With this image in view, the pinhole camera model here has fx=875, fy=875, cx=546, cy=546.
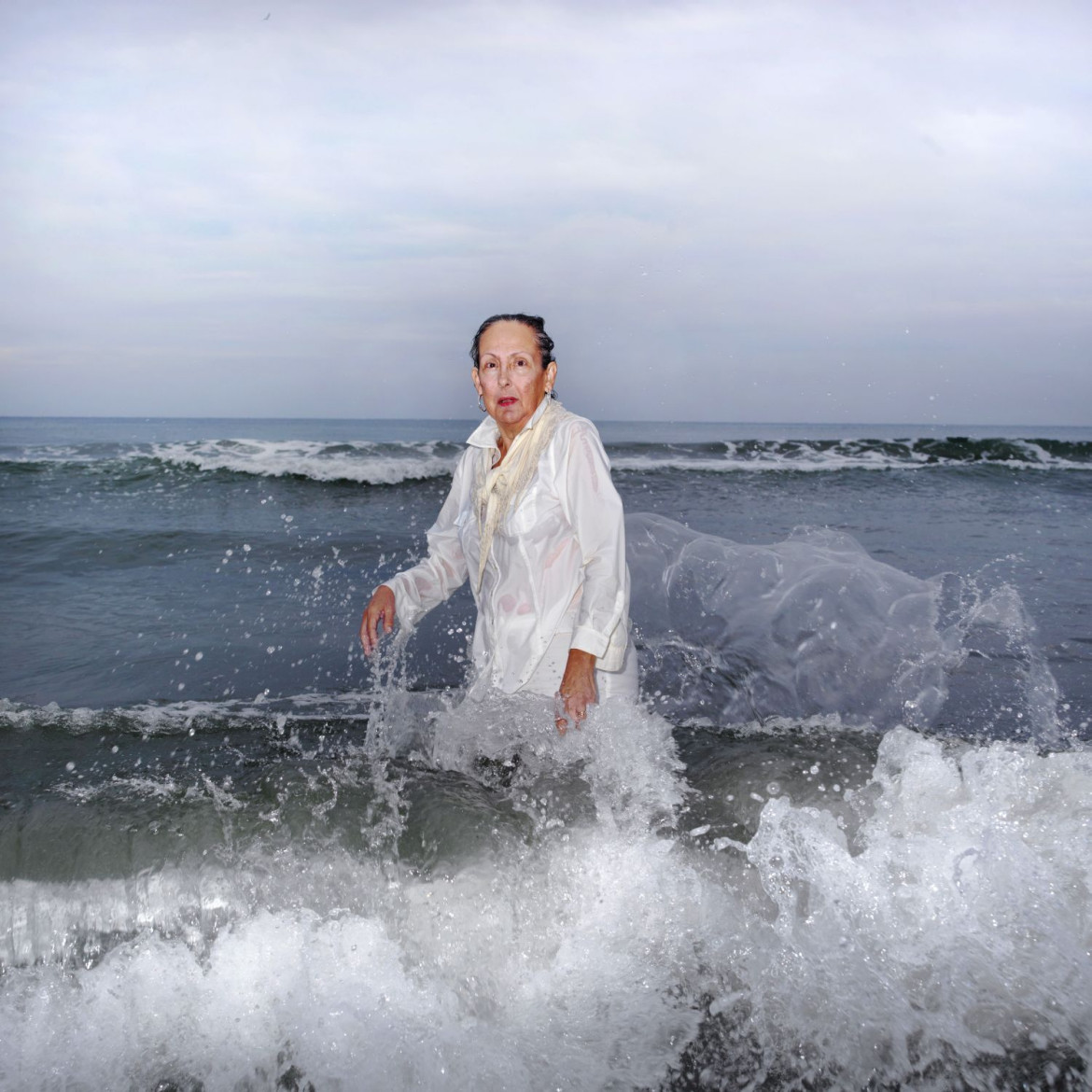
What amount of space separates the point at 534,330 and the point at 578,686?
48.1 inches

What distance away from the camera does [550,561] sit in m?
2.95

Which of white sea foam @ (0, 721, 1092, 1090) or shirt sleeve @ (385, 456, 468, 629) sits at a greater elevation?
shirt sleeve @ (385, 456, 468, 629)

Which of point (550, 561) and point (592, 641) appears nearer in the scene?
point (592, 641)

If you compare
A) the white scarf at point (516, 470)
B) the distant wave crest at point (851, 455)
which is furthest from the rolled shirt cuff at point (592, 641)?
the distant wave crest at point (851, 455)

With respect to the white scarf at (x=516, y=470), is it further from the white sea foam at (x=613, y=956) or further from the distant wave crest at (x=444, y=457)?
the distant wave crest at (x=444, y=457)

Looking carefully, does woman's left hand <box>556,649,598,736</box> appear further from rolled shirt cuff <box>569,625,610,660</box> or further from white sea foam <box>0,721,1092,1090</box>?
white sea foam <box>0,721,1092,1090</box>

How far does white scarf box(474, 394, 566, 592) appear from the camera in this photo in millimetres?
2926

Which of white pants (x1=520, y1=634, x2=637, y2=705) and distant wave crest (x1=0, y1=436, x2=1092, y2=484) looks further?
distant wave crest (x1=0, y1=436, x2=1092, y2=484)

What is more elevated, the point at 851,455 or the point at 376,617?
the point at 851,455

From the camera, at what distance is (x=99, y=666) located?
5.56m

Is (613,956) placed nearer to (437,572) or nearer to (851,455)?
(437,572)

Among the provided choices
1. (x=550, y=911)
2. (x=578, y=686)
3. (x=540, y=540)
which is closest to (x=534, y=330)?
(x=540, y=540)

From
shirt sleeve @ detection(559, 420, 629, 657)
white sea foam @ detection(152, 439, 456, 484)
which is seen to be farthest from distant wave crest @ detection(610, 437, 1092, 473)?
shirt sleeve @ detection(559, 420, 629, 657)

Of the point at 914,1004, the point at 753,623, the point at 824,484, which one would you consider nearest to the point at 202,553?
the point at 753,623
